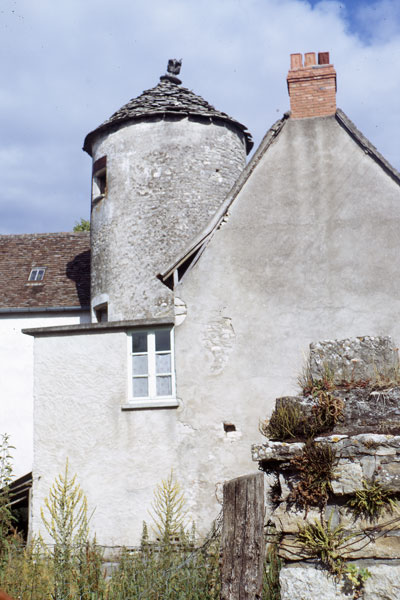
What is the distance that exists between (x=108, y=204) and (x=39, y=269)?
5464mm

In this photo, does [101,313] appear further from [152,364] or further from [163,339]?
[152,364]

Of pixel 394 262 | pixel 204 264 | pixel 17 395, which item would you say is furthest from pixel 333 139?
pixel 17 395

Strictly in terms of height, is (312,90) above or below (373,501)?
above

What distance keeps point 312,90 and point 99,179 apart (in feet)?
21.7

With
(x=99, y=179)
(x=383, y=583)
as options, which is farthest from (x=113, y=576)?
(x=99, y=179)

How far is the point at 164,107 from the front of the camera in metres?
16.1

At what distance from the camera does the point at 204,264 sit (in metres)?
12.1

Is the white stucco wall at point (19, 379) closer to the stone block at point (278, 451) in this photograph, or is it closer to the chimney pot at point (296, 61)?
the chimney pot at point (296, 61)

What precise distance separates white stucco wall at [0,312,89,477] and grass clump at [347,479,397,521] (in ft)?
47.2

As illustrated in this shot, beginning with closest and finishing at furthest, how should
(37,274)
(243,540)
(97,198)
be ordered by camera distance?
(243,540), (97,198), (37,274)

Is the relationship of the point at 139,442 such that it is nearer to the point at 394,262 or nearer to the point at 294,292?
the point at 294,292

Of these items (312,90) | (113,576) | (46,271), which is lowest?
(113,576)

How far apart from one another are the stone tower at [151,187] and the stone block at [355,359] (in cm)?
927

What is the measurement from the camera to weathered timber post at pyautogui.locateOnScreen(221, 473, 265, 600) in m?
4.02
